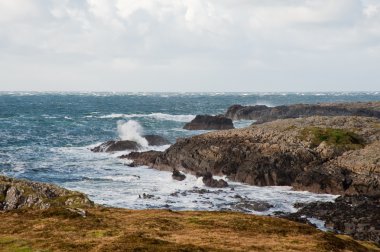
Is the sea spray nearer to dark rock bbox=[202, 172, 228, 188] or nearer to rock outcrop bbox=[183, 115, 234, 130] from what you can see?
rock outcrop bbox=[183, 115, 234, 130]

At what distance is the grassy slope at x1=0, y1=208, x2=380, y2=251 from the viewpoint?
19750 mm

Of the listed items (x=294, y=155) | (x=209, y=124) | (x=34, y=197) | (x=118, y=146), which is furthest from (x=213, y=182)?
(x=209, y=124)

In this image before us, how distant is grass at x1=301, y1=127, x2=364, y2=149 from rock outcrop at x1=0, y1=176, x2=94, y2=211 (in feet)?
117

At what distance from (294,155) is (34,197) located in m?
33.8

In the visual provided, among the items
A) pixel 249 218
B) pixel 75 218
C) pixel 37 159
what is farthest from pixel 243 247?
pixel 37 159

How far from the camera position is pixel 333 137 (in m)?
57.0

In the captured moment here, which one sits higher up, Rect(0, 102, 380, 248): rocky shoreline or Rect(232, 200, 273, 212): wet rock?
Rect(0, 102, 380, 248): rocky shoreline

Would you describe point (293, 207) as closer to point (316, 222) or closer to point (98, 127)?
point (316, 222)

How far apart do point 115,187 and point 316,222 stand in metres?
23.0

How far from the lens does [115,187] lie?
1962 inches

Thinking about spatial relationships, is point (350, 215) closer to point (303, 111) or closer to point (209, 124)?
point (209, 124)

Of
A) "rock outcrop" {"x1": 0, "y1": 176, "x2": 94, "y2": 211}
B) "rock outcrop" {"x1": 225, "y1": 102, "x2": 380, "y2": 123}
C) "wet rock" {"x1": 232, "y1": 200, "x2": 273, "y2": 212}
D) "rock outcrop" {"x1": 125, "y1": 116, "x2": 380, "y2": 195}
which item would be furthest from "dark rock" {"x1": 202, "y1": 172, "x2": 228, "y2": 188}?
"rock outcrop" {"x1": 225, "y1": 102, "x2": 380, "y2": 123}

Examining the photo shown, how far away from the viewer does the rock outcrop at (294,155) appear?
48250 millimetres

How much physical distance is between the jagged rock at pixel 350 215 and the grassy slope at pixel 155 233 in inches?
377
